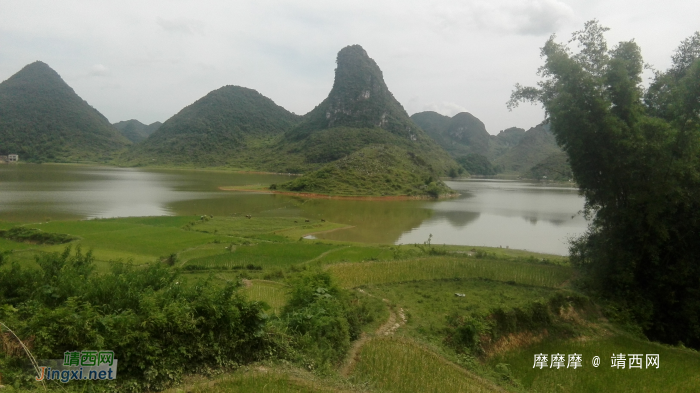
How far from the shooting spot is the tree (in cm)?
1034

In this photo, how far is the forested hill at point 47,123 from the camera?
343 feet

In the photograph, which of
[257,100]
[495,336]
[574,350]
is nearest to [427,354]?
[495,336]

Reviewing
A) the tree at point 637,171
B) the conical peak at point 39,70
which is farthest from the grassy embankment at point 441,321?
the conical peak at point 39,70

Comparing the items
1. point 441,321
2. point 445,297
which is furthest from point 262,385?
point 445,297

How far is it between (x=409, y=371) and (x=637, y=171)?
956cm

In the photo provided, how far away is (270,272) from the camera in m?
13.2

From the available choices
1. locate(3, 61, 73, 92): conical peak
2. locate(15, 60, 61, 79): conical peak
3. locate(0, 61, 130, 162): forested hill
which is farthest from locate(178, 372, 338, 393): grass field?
locate(15, 60, 61, 79): conical peak

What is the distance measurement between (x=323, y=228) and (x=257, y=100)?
148918mm

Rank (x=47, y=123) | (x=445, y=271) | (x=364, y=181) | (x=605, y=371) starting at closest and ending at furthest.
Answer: (x=605, y=371) → (x=445, y=271) → (x=364, y=181) → (x=47, y=123)

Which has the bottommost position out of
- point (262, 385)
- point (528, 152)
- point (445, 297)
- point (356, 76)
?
point (445, 297)

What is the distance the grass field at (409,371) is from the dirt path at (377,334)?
0.38ft

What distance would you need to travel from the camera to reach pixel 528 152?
157250mm

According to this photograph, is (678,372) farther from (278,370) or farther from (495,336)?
(278,370)

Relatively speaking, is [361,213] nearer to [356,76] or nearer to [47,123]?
[356,76]
